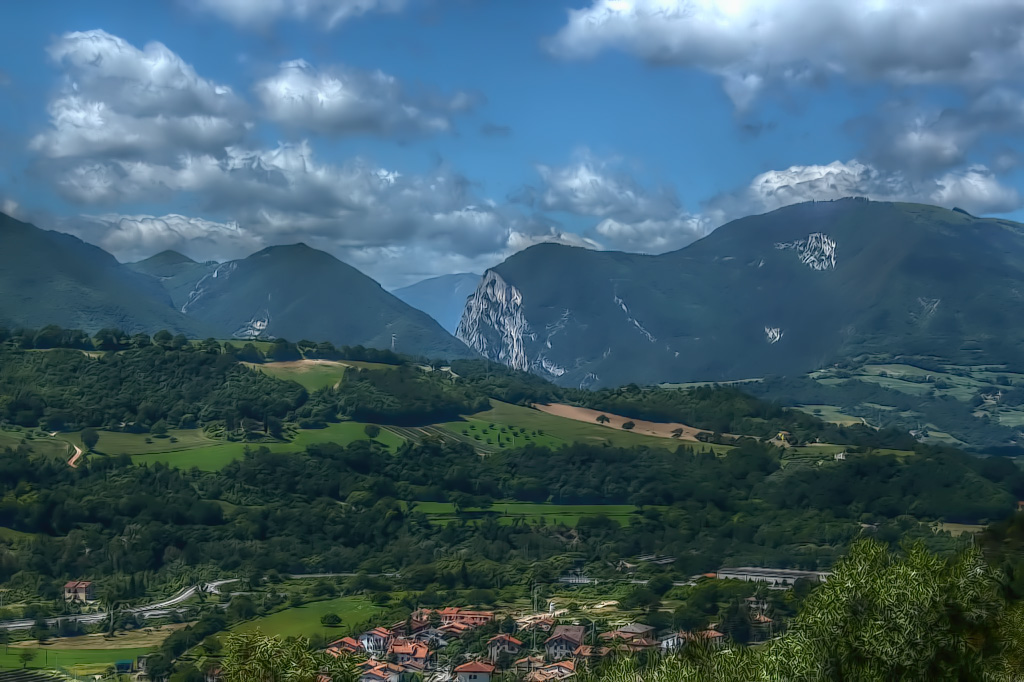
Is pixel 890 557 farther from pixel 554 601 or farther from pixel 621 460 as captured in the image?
pixel 621 460

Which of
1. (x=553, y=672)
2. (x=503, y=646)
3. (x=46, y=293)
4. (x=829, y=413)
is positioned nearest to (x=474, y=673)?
(x=553, y=672)

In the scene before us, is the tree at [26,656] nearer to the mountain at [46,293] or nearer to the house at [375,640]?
the house at [375,640]

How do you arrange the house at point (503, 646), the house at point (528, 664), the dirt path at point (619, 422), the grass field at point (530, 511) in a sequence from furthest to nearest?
1. the dirt path at point (619, 422)
2. the grass field at point (530, 511)
3. the house at point (503, 646)
4. the house at point (528, 664)

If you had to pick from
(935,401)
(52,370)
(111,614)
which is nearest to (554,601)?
(111,614)

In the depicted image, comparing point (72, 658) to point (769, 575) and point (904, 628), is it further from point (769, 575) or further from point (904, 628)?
point (904, 628)

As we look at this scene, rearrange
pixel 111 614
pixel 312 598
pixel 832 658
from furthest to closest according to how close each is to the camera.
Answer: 1. pixel 312 598
2. pixel 111 614
3. pixel 832 658

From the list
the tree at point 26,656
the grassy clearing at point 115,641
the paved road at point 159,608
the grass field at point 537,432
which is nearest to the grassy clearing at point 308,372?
the grass field at point 537,432

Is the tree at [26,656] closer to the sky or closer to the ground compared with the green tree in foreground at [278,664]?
closer to the ground
